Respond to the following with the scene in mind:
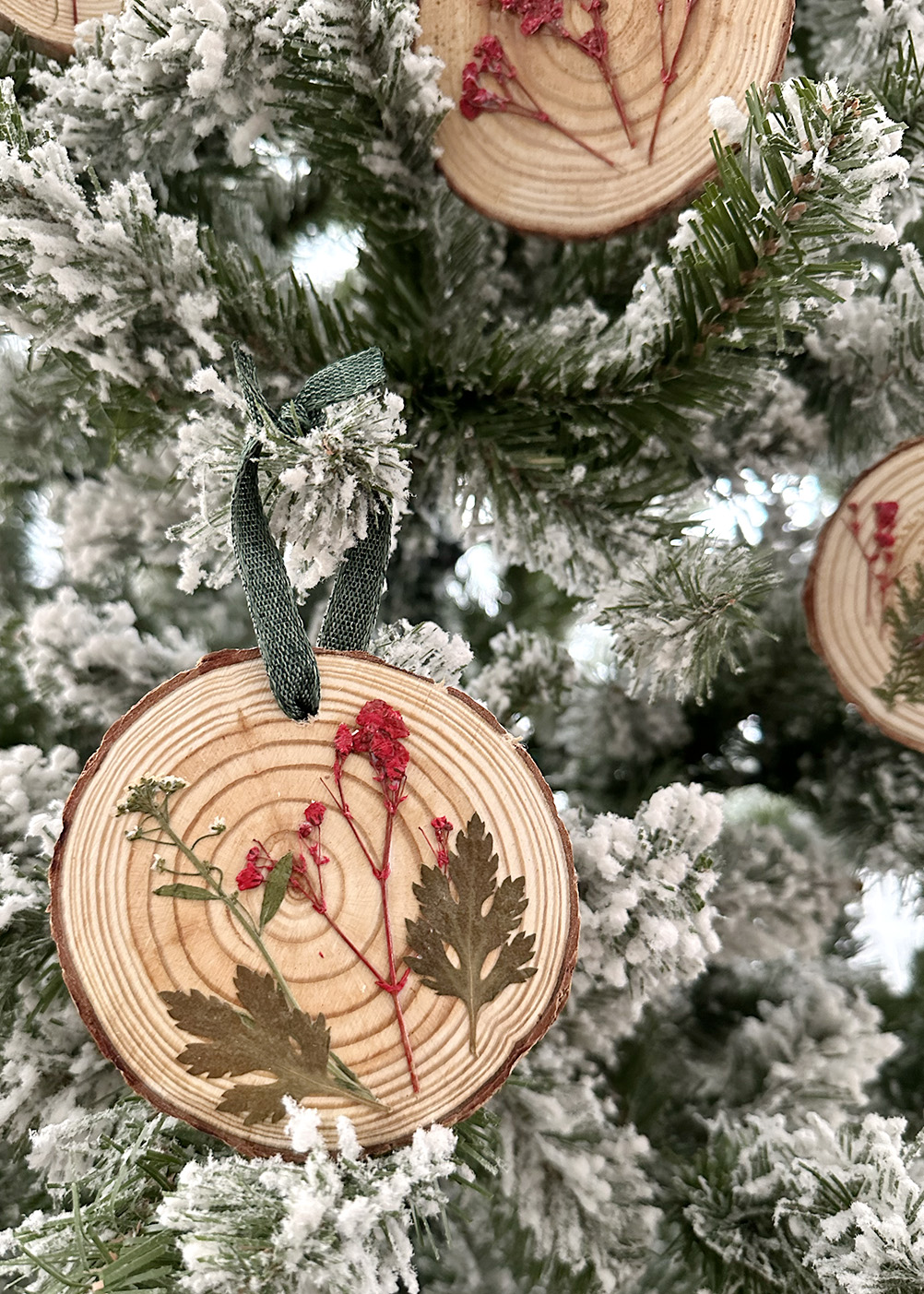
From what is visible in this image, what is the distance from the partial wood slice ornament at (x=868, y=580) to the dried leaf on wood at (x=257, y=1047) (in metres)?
0.37

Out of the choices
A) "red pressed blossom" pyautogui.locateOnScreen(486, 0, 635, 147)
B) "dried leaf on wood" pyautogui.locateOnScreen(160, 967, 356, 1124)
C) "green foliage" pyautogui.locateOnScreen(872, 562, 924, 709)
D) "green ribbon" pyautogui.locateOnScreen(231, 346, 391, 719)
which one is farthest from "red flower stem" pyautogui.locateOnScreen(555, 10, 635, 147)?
"dried leaf on wood" pyautogui.locateOnScreen(160, 967, 356, 1124)

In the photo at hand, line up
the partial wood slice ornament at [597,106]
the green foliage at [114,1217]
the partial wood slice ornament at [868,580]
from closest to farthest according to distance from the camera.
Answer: the green foliage at [114,1217] → the partial wood slice ornament at [597,106] → the partial wood slice ornament at [868,580]

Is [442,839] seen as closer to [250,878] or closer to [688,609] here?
[250,878]

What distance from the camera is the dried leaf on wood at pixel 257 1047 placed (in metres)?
0.35

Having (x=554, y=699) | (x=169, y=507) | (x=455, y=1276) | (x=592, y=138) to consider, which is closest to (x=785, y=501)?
(x=554, y=699)

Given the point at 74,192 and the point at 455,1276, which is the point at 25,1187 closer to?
the point at 455,1276

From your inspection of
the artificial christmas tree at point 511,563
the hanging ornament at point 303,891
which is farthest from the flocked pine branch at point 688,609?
the hanging ornament at point 303,891

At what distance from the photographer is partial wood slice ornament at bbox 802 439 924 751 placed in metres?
0.56

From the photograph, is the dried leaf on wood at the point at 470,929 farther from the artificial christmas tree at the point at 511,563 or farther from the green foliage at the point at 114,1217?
the green foliage at the point at 114,1217

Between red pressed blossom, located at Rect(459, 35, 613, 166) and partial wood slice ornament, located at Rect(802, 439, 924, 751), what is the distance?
251mm

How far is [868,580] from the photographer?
1.87 feet

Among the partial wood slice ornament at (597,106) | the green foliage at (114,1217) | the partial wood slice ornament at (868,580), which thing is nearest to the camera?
the green foliage at (114,1217)

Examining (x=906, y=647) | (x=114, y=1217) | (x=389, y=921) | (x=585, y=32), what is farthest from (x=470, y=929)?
(x=585, y=32)

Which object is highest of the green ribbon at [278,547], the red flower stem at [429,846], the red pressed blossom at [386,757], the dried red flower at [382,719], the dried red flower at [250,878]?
the green ribbon at [278,547]
